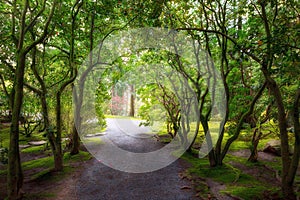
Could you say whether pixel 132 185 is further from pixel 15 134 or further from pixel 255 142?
pixel 255 142

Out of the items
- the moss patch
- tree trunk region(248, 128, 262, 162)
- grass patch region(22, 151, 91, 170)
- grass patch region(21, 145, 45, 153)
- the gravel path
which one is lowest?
the gravel path

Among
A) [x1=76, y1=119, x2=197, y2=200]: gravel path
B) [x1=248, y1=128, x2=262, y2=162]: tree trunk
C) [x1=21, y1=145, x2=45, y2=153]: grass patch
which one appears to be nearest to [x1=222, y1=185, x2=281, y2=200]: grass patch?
[x1=76, y1=119, x2=197, y2=200]: gravel path

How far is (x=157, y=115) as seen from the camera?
461 inches

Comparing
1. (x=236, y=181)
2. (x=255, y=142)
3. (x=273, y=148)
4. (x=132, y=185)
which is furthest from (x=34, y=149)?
(x=273, y=148)

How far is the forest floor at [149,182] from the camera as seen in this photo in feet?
15.3

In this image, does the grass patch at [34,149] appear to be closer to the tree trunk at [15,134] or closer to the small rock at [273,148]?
the tree trunk at [15,134]

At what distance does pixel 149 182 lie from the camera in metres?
5.59

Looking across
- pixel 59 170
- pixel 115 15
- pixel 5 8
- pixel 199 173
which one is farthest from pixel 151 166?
pixel 5 8

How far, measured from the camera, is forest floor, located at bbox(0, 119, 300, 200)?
4.65 meters

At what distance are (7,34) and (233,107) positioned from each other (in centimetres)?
687

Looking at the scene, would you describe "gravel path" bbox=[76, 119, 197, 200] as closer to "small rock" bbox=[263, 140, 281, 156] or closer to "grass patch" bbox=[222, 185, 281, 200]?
"grass patch" bbox=[222, 185, 281, 200]

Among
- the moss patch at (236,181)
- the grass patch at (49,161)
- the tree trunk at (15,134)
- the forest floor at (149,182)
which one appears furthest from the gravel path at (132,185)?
the tree trunk at (15,134)

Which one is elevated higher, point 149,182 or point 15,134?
point 15,134

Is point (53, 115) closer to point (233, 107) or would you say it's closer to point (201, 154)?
point (201, 154)
